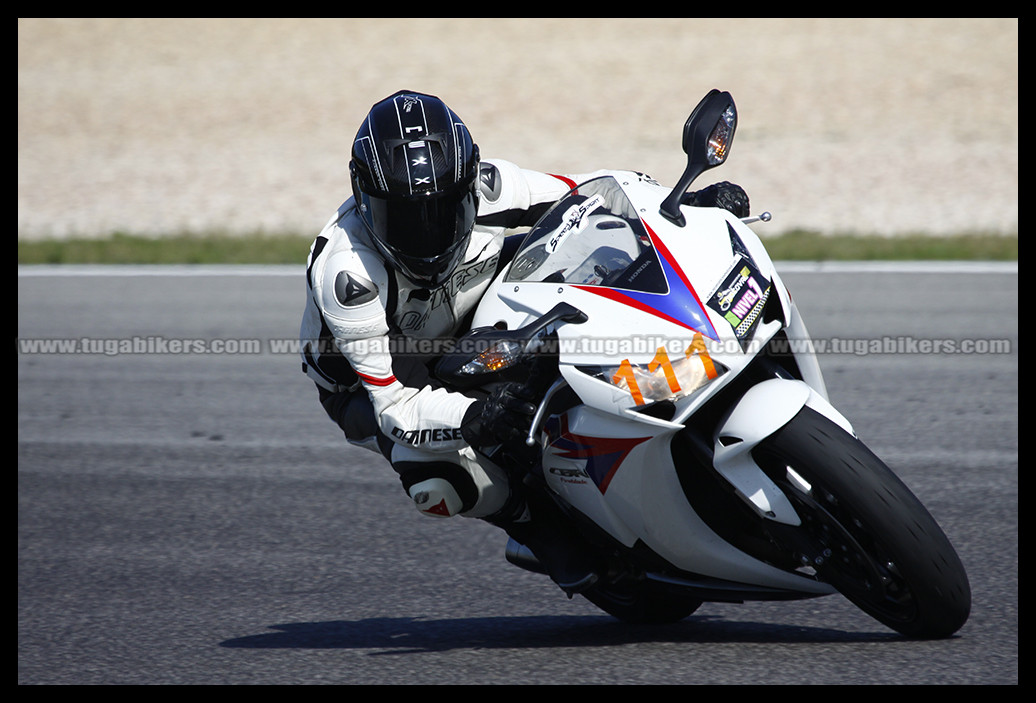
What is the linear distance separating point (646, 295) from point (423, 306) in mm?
912

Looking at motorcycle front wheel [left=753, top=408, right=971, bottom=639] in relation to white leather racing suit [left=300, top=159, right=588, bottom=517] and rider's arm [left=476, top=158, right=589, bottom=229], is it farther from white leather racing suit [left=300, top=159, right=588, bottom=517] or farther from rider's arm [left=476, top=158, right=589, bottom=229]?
rider's arm [left=476, top=158, right=589, bottom=229]

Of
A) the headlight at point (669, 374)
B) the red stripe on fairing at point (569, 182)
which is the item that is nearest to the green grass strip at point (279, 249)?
the red stripe on fairing at point (569, 182)

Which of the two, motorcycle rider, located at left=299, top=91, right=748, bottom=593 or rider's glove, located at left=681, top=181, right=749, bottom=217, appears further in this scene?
rider's glove, located at left=681, top=181, right=749, bottom=217

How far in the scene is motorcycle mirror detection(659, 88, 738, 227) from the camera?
3.18 m

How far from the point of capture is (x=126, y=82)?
21000 millimetres

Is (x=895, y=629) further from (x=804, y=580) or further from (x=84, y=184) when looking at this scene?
(x=84, y=184)

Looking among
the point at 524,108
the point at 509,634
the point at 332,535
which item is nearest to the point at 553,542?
the point at 509,634

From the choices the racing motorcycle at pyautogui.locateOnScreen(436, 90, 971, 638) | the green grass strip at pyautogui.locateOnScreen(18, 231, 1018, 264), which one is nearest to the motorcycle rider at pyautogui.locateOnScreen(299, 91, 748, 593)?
the racing motorcycle at pyautogui.locateOnScreen(436, 90, 971, 638)

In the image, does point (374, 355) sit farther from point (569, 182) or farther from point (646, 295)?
point (569, 182)

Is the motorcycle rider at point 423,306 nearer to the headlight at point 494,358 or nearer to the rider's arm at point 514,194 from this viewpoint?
the rider's arm at point 514,194

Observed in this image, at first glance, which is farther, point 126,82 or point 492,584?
point 126,82

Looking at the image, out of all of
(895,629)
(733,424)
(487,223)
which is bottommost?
(895,629)

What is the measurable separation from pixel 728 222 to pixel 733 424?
647 mm
